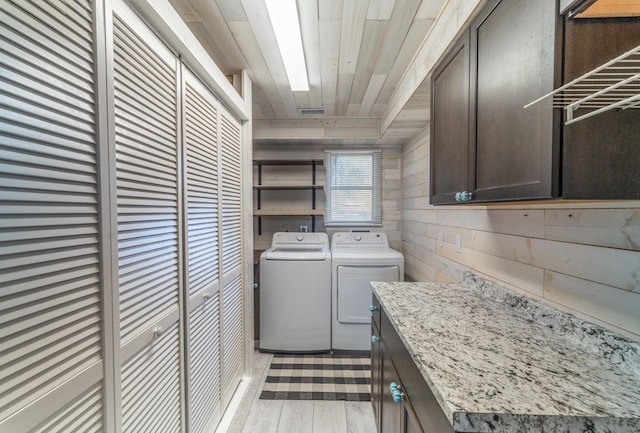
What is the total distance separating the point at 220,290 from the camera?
1684 mm

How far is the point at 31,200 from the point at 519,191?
50.5 inches

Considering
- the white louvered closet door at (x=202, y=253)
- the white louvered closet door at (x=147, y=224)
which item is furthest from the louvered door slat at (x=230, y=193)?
the white louvered closet door at (x=147, y=224)

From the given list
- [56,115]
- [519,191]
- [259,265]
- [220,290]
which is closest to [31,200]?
[56,115]

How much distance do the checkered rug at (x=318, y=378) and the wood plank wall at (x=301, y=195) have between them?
4.33 feet

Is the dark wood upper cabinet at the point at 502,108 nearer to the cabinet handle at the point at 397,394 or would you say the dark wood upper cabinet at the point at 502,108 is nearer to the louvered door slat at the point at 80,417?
the cabinet handle at the point at 397,394

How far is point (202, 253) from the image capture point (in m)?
Result: 1.45

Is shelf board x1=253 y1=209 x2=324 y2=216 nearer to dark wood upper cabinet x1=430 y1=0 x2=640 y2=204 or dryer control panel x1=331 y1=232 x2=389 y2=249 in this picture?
dryer control panel x1=331 y1=232 x2=389 y2=249

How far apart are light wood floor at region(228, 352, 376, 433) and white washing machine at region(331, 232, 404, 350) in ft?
2.13

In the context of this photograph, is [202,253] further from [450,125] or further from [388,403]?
[450,125]

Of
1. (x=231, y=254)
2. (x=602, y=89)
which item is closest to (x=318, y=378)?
(x=231, y=254)

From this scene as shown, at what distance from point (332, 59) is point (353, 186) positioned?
168 cm

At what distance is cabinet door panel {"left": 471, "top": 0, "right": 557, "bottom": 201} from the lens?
0.74 m

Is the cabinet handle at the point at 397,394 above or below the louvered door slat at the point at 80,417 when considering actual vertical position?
below

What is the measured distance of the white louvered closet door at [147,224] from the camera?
0.89m
